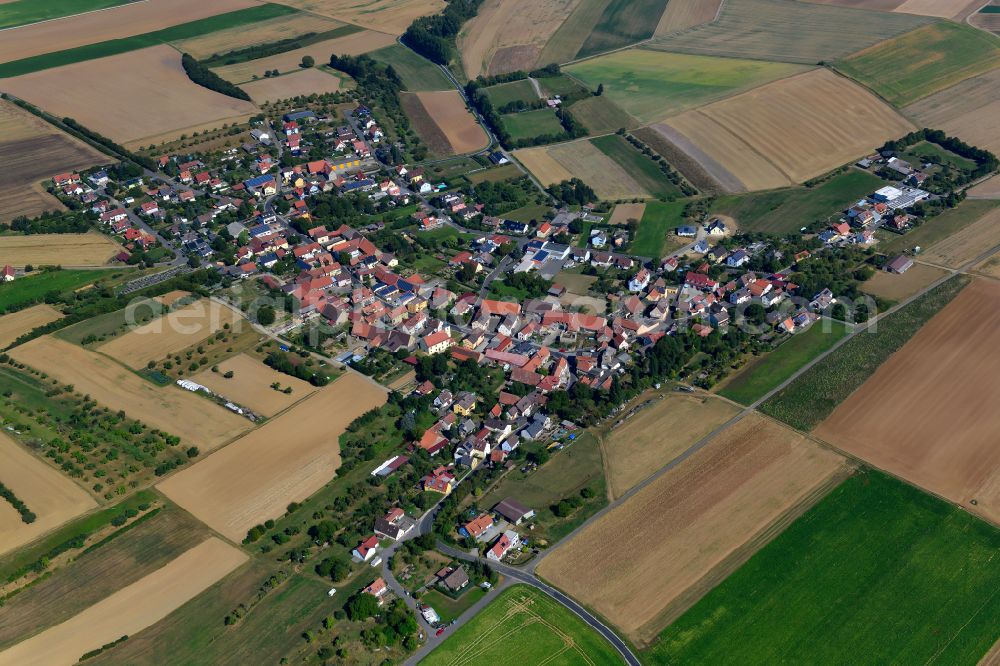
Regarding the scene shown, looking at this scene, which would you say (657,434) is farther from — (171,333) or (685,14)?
(685,14)

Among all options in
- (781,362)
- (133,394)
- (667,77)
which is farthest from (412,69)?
(781,362)

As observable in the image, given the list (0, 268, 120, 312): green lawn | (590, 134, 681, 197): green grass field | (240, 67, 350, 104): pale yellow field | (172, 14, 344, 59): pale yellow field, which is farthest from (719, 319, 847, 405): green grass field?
(172, 14, 344, 59): pale yellow field

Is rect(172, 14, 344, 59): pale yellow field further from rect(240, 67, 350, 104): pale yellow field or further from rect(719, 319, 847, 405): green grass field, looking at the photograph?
rect(719, 319, 847, 405): green grass field

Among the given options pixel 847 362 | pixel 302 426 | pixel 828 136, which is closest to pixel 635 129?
pixel 828 136

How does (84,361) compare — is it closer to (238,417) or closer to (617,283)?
(238,417)

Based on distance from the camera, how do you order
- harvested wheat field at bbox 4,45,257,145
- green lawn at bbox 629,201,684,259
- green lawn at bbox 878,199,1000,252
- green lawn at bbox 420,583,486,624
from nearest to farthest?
green lawn at bbox 420,583,486,624, green lawn at bbox 878,199,1000,252, green lawn at bbox 629,201,684,259, harvested wheat field at bbox 4,45,257,145

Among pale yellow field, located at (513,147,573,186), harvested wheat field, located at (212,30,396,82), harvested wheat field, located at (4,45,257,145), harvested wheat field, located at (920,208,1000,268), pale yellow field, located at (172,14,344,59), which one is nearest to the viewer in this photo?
harvested wheat field, located at (920,208,1000,268)

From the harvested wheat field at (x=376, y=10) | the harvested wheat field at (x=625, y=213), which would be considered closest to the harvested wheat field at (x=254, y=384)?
the harvested wheat field at (x=625, y=213)
